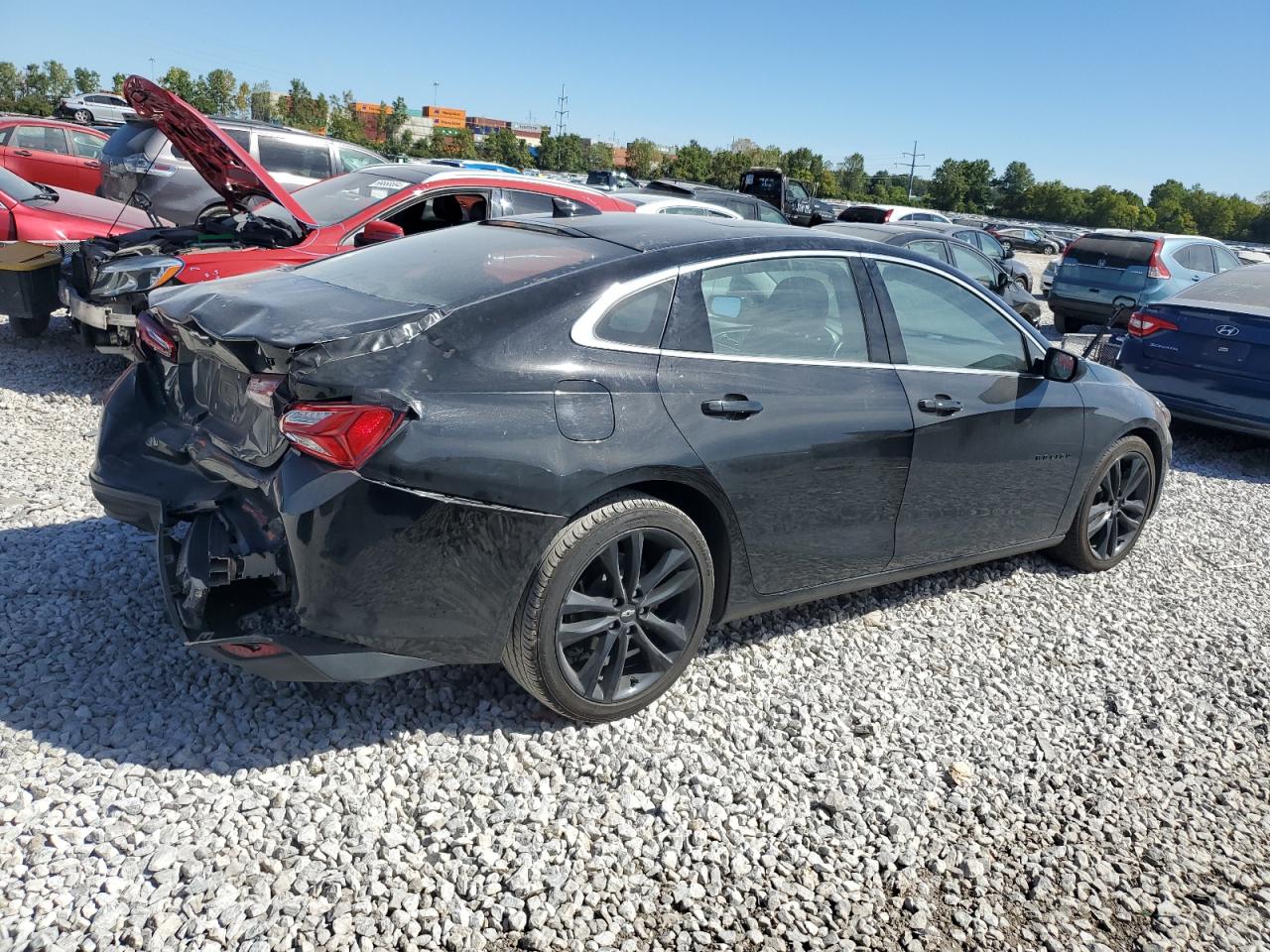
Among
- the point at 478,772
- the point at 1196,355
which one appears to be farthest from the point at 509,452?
the point at 1196,355

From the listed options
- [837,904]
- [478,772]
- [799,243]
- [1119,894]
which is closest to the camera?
[837,904]

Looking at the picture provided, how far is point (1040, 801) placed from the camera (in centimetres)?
323

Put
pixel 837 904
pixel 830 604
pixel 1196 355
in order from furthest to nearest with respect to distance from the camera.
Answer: pixel 1196 355
pixel 830 604
pixel 837 904

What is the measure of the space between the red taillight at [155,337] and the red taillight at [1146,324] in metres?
7.50

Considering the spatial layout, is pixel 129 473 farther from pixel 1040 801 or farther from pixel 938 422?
pixel 1040 801

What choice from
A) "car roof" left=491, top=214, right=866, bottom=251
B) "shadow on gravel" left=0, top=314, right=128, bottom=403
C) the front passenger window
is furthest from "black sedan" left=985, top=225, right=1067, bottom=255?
"car roof" left=491, top=214, right=866, bottom=251

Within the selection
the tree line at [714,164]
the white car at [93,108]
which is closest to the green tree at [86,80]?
the tree line at [714,164]

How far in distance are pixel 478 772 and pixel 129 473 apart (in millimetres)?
1642

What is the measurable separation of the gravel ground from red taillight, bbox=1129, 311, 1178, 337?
447 cm

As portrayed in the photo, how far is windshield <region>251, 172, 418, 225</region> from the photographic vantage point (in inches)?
278

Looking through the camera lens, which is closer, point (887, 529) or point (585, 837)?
point (585, 837)

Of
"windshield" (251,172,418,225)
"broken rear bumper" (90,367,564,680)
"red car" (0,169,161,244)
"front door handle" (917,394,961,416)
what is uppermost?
"windshield" (251,172,418,225)

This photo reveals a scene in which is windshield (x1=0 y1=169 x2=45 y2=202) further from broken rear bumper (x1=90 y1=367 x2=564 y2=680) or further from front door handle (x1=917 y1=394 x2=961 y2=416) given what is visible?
front door handle (x1=917 y1=394 x2=961 y2=416)

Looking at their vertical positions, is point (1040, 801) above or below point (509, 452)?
below
